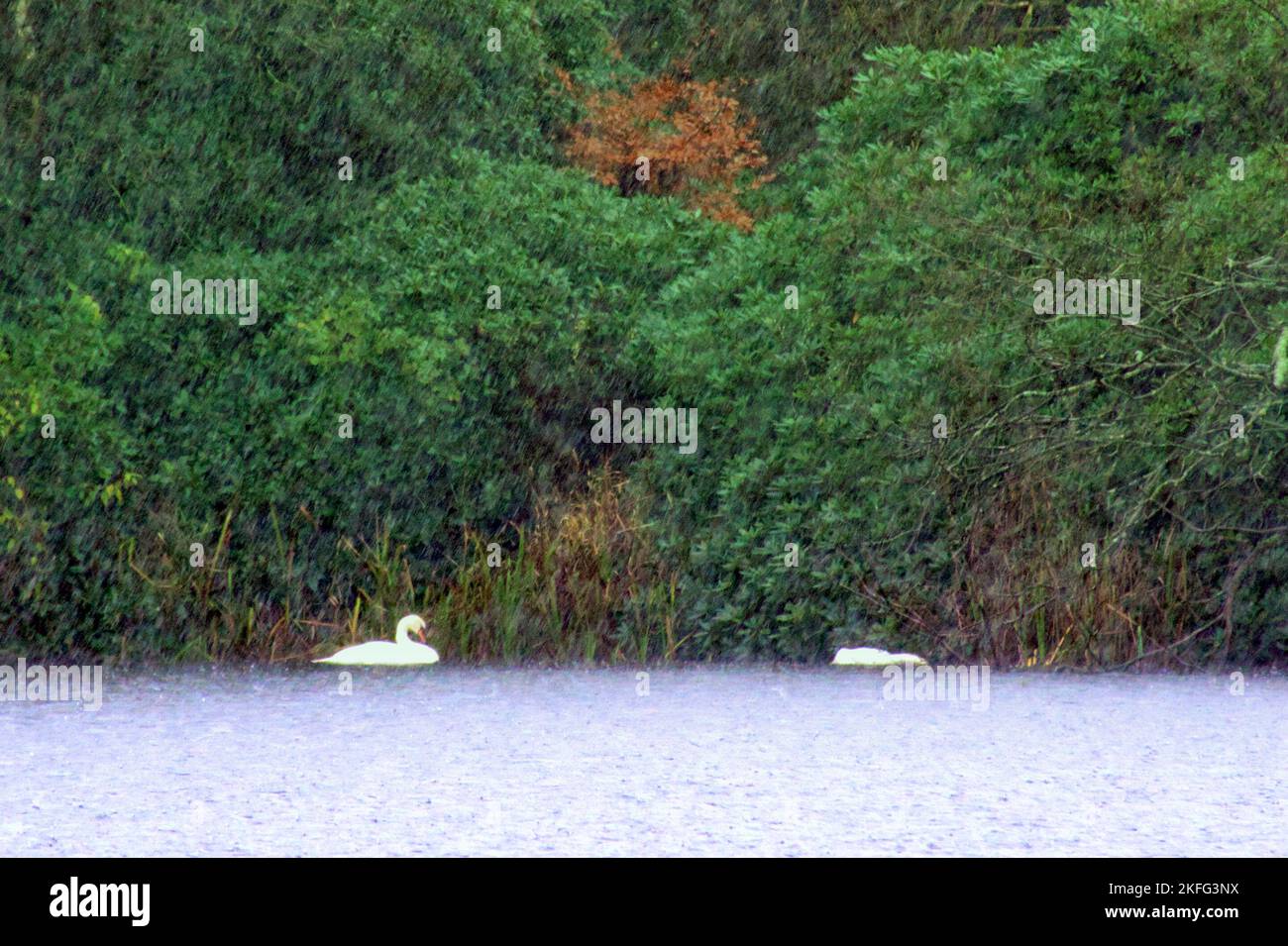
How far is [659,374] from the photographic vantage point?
→ 14398mm

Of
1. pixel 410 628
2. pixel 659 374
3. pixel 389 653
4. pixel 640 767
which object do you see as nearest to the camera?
pixel 640 767

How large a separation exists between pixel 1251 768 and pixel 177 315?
8586mm

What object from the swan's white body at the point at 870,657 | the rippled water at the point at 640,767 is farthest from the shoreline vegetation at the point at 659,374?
the rippled water at the point at 640,767

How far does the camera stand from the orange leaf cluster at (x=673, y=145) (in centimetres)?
1889

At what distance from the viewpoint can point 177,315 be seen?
14.4m

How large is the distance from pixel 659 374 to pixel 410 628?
8.61 feet

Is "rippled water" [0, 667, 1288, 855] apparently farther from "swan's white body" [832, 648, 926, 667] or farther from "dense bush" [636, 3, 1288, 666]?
"dense bush" [636, 3, 1288, 666]

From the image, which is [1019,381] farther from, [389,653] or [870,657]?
[389,653]

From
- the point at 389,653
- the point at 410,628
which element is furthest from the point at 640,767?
the point at 410,628

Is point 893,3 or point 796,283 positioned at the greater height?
point 893,3

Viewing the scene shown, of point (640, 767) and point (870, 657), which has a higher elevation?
point (870, 657)

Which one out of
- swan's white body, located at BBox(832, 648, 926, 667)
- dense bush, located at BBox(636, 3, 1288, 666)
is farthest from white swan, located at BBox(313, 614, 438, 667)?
swan's white body, located at BBox(832, 648, 926, 667)
